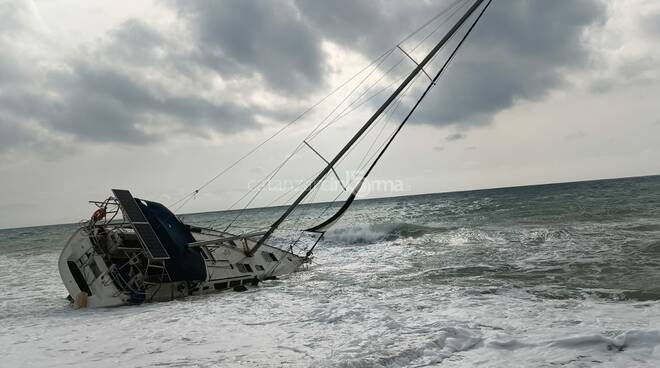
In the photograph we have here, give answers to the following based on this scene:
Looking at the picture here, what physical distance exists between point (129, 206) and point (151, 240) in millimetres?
1547

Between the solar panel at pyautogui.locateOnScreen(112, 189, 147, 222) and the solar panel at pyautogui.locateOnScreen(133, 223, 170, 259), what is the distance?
0.32 m

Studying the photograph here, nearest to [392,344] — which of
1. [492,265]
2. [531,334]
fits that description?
[531,334]

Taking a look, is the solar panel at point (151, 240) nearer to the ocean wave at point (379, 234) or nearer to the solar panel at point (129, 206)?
the solar panel at point (129, 206)

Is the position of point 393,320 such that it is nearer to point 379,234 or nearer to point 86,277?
point 86,277

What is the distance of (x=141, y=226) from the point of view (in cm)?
1350

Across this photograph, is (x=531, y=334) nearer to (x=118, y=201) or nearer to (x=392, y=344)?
(x=392, y=344)

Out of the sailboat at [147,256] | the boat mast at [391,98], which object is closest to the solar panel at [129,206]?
the sailboat at [147,256]

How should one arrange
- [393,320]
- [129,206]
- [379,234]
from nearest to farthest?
1. [393,320]
2. [129,206]
3. [379,234]

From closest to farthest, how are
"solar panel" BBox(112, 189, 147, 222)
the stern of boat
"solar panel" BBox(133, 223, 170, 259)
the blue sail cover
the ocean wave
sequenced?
the stern of boat < "solar panel" BBox(133, 223, 170, 259) < "solar panel" BBox(112, 189, 147, 222) < the blue sail cover < the ocean wave

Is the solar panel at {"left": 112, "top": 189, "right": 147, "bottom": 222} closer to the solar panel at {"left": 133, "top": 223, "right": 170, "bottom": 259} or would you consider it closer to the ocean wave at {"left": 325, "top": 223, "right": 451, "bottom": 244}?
the solar panel at {"left": 133, "top": 223, "right": 170, "bottom": 259}

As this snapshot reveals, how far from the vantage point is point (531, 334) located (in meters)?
7.52

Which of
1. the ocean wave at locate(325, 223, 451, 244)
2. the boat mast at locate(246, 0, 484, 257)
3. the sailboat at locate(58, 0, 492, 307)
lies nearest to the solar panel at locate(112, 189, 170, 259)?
the sailboat at locate(58, 0, 492, 307)

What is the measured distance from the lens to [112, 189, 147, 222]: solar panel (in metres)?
13.6

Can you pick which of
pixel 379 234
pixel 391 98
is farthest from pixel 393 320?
pixel 379 234
